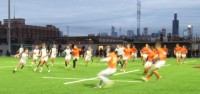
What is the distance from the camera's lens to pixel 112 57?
1831 centimetres

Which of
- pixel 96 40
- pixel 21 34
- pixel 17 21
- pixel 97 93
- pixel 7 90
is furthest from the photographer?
pixel 17 21

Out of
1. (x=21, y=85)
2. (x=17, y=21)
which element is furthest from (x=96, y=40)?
(x=21, y=85)

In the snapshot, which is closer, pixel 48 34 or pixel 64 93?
pixel 64 93

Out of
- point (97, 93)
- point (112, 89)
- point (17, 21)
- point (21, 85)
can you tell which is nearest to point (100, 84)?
point (112, 89)

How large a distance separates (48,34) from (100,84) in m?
103

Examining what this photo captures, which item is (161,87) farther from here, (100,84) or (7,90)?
(7,90)

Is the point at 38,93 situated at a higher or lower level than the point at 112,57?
lower

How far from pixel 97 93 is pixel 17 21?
105 meters

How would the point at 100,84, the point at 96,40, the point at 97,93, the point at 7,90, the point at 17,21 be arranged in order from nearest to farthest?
the point at 97,93, the point at 7,90, the point at 100,84, the point at 96,40, the point at 17,21

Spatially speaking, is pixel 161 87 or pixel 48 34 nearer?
pixel 161 87

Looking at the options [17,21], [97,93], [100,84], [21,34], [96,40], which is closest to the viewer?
[97,93]

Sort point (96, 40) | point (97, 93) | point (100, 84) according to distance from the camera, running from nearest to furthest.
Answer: point (97, 93)
point (100, 84)
point (96, 40)

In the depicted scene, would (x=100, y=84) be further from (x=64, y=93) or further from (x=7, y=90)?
(x=7, y=90)

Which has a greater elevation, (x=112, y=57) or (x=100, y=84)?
(x=112, y=57)
